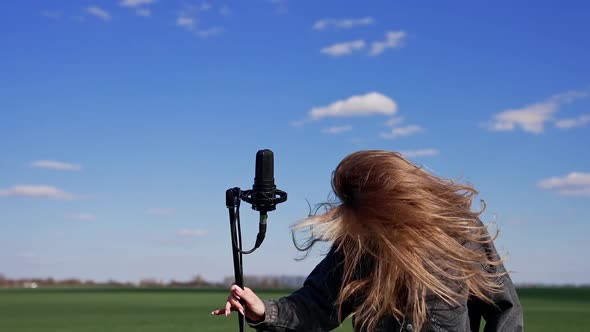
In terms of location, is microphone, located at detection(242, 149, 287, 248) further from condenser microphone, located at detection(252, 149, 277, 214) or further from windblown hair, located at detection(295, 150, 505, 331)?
windblown hair, located at detection(295, 150, 505, 331)

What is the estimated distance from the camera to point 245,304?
3.88m

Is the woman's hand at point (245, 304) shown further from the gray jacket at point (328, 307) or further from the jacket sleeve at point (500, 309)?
the jacket sleeve at point (500, 309)

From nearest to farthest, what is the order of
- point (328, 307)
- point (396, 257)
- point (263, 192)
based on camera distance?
point (263, 192)
point (396, 257)
point (328, 307)

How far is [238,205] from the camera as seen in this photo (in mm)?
3580

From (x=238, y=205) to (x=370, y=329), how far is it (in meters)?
1.02

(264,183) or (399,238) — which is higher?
(264,183)

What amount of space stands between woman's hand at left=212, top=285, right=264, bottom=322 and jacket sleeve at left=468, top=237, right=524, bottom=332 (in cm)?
119

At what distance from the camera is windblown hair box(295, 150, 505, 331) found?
151 inches

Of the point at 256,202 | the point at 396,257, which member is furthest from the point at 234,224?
the point at 396,257

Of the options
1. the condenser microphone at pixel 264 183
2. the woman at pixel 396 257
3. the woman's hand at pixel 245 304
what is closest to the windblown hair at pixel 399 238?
the woman at pixel 396 257

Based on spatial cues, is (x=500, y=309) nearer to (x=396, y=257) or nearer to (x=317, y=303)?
(x=396, y=257)

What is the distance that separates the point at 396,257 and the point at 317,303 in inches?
24.0

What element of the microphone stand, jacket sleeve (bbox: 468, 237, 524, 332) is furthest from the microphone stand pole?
jacket sleeve (bbox: 468, 237, 524, 332)

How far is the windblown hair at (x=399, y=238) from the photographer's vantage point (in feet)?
12.6
